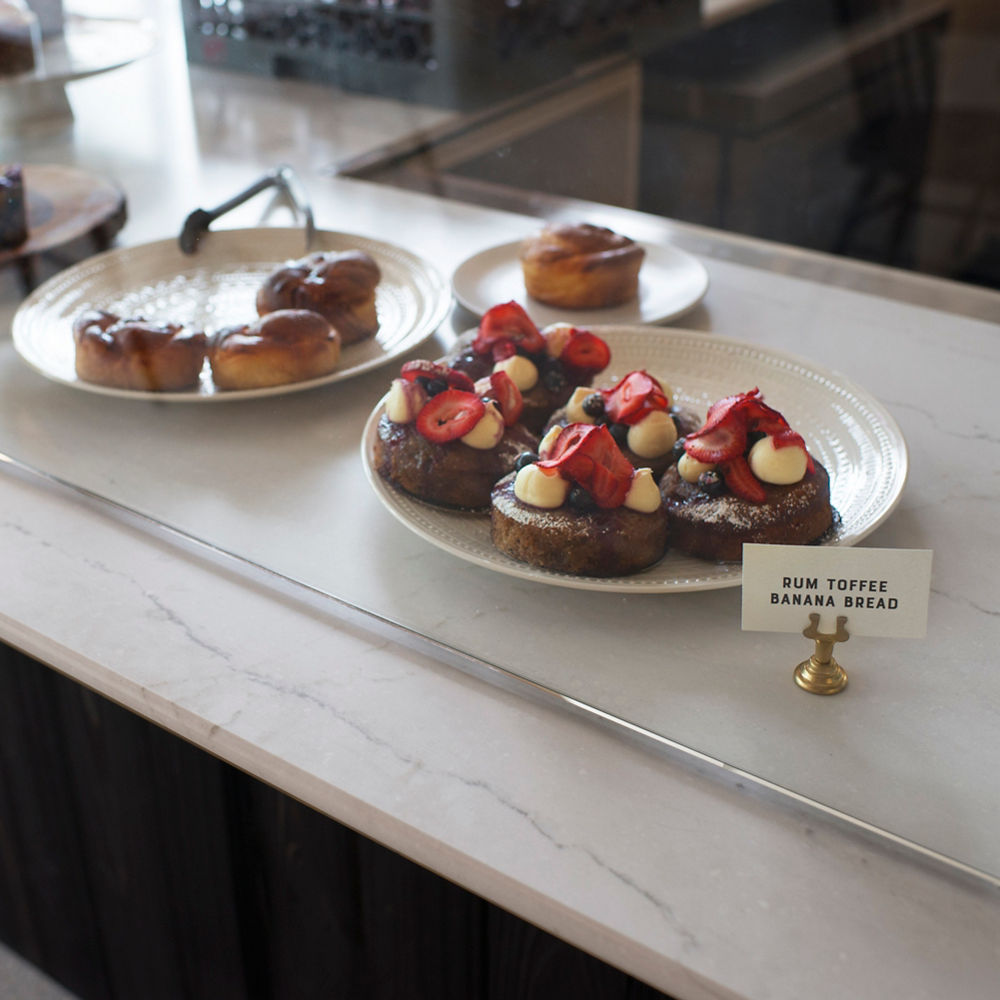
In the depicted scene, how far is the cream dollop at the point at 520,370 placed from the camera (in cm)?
78

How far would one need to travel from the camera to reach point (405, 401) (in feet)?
2.47

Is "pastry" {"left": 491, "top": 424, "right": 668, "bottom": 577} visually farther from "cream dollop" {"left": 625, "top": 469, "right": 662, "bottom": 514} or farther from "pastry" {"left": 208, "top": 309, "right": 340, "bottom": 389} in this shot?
"pastry" {"left": 208, "top": 309, "right": 340, "bottom": 389}

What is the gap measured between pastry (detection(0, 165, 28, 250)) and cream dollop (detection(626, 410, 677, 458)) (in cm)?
68

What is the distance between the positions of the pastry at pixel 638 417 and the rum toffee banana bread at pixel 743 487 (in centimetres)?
2

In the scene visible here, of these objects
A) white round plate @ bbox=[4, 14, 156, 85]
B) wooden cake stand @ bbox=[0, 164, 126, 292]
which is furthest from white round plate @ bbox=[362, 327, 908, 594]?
white round plate @ bbox=[4, 14, 156, 85]

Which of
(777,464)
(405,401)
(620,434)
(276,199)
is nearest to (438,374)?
(405,401)

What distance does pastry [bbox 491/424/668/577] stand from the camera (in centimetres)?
65

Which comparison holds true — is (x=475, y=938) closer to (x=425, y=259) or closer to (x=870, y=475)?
(x=870, y=475)

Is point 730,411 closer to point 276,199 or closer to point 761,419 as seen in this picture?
point 761,419

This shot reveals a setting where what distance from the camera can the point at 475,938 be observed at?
2.22 ft

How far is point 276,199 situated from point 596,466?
0.63 meters

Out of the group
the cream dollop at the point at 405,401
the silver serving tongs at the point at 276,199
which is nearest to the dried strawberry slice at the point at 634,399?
the cream dollop at the point at 405,401

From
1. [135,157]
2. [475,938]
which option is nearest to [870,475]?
[475,938]

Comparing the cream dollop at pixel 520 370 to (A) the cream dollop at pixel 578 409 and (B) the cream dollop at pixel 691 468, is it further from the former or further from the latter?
(B) the cream dollop at pixel 691 468
